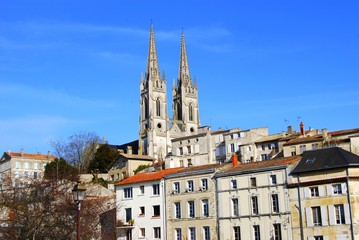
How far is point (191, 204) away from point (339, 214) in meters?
16.0

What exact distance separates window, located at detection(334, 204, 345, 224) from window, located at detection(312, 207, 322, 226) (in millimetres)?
1589

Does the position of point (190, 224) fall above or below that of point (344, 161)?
below

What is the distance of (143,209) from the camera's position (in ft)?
207

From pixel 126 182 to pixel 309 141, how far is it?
2980 cm

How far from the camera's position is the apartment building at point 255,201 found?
54.1 m

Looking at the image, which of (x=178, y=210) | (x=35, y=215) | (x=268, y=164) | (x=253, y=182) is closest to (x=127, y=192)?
(x=178, y=210)

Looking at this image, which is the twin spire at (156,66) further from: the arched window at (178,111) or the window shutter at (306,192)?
the window shutter at (306,192)

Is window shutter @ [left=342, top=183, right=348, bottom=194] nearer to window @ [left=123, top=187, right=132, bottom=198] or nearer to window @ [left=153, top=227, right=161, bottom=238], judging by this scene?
window @ [left=153, top=227, right=161, bottom=238]

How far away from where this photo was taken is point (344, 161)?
5162 centimetres

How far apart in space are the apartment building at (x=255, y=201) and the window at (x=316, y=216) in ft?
7.66

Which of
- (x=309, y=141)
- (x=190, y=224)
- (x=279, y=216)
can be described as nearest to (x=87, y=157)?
(x=309, y=141)

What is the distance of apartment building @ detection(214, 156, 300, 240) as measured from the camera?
54.1 metres

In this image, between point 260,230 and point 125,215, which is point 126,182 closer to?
point 125,215

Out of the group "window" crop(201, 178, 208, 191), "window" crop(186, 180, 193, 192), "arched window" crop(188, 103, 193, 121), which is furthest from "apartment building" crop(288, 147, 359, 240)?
"arched window" crop(188, 103, 193, 121)
